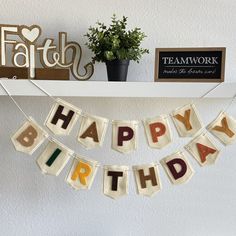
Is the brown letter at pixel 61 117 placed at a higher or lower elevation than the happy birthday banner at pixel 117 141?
higher

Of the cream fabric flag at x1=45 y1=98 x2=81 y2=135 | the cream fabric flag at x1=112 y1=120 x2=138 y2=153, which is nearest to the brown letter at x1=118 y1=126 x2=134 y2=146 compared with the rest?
the cream fabric flag at x1=112 y1=120 x2=138 y2=153

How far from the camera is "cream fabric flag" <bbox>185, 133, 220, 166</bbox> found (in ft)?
2.91

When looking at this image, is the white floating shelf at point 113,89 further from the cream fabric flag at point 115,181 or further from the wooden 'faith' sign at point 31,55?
the cream fabric flag at point 115,181

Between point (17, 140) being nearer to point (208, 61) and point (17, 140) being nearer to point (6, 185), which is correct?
point (6, 185)

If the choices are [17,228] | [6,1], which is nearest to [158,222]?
[17,228]

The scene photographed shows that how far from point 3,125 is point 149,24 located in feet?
1.77

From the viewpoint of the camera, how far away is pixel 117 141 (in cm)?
87

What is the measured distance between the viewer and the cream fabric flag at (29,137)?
34.2 inches

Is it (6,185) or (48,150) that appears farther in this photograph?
(6,185)

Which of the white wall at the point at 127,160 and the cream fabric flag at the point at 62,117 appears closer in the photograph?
the cream fabric flag at the point at 62,117

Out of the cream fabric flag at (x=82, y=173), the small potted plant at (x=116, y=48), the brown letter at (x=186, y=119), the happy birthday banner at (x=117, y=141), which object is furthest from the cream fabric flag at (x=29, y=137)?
the brown letter at (x=186, y=119)

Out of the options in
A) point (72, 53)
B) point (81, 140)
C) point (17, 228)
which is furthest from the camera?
point (17, 228)

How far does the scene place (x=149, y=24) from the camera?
3.47 feet

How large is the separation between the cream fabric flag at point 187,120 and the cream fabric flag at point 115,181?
0.18m
